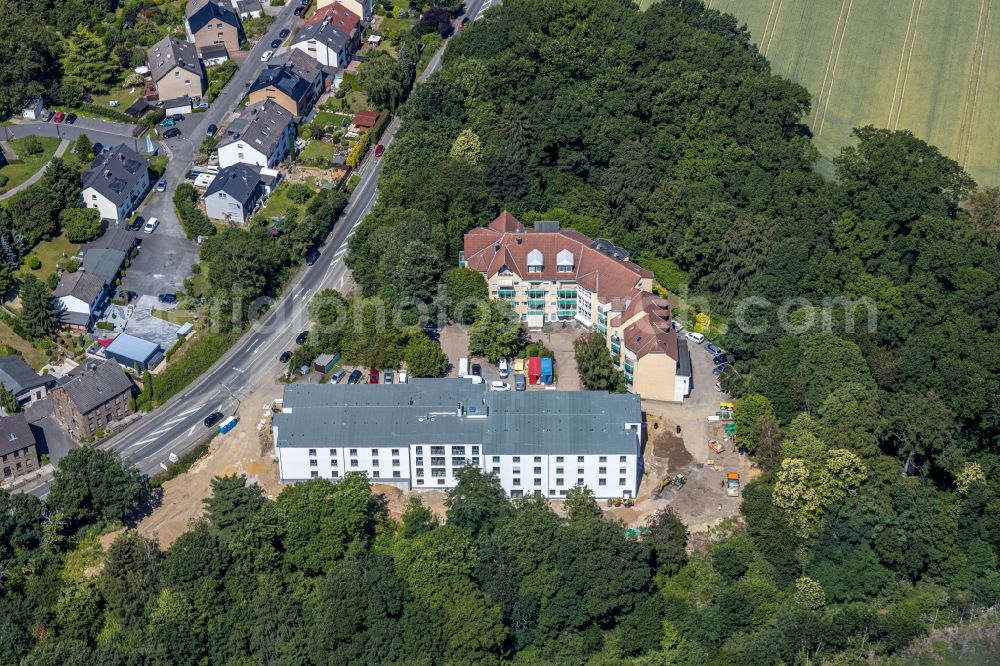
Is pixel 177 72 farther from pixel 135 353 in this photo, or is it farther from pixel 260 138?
pixel 135 353

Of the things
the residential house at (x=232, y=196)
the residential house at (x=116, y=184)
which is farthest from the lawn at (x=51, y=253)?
the residential house at (x=232, y=196)

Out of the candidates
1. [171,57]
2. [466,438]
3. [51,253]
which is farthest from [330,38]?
[466,438]

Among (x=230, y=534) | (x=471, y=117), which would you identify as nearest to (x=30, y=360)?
(x=230, y=534)

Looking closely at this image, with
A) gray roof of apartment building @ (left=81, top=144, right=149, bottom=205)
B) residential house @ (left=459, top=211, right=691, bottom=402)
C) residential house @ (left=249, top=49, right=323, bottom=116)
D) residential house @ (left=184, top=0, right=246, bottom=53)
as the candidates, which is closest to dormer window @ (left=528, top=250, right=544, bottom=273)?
residential house @ (left=459, top=211, right=691, bottom=402)

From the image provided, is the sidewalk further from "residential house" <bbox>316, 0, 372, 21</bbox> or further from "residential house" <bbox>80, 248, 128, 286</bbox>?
"residential house" <bbox>316, 0, 372, 21</bbox>

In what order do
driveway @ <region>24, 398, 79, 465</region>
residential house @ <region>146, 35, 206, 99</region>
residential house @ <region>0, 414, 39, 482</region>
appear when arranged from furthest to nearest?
1. residential house @ <region>146, 35, 206, 99</region>
2. driveway @ <region>24, 398, 79, 465</region>
3. residential house @ <region>0, 414, 39, 482</region>

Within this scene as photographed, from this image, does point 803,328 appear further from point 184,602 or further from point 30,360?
point 30,360
